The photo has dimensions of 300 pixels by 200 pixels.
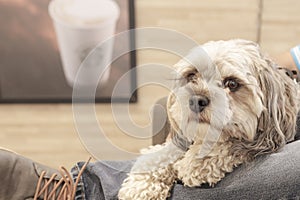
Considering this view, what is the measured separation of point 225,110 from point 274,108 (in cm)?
11

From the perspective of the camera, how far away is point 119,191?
4.07ft

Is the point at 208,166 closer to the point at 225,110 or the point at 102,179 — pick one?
the point at 225,110

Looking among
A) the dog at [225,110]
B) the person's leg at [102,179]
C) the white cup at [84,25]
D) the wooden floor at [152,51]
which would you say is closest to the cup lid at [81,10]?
the white cup at [84,25]

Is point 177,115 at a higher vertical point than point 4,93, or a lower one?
higher

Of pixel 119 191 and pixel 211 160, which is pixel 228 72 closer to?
pixel 211 160

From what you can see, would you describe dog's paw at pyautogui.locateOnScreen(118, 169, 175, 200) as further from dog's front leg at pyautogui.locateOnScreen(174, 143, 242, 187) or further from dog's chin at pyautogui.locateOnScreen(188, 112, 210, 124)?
dog's chin at pyautogui.locateOnScreen(188, 112, 210, 124)

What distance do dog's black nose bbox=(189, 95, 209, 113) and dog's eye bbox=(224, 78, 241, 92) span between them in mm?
59

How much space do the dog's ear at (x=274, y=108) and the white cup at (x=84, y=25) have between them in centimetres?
127

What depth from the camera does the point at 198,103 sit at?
43.7 inches

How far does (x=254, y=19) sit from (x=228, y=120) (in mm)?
1321

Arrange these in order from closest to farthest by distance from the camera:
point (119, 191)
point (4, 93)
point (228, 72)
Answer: point (228, 72)
point (119, 191)
point (4, 93)

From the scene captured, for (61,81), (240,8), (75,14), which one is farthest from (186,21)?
(61,81)

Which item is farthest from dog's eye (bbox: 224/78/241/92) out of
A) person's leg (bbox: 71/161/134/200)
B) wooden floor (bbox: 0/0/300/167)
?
wooden floor (bbox: 0/0/300/167)

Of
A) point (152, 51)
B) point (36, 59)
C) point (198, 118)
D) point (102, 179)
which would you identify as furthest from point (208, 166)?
point (36, 59)
